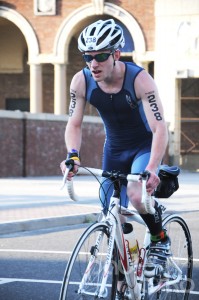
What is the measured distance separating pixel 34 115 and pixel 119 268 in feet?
77.7

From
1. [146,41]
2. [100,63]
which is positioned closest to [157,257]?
[100,63]

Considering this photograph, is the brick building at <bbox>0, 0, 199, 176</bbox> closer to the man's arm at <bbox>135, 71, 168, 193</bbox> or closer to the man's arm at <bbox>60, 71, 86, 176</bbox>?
the man's arm at <bbox>60, 71, 86, 176</bbox>

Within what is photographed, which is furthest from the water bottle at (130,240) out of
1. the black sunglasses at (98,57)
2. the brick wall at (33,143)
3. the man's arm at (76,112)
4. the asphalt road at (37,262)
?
the brick wall at (33,143)

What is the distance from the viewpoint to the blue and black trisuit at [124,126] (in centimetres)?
544

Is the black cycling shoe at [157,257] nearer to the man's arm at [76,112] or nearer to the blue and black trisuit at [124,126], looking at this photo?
the blue and black trisuit at [124,126]

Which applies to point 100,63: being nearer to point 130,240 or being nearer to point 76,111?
point 76,111

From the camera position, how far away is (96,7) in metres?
40.9

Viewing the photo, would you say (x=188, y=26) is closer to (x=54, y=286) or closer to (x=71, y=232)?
(x=71, y=232)

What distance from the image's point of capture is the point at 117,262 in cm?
522

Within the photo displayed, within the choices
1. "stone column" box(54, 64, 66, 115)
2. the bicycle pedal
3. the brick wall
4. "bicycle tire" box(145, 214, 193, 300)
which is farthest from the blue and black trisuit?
"stone column" box(54, 64, 66, 115)

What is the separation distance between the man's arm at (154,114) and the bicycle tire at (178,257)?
82cm

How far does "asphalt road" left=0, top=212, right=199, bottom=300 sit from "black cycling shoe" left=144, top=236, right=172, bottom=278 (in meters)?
1.17

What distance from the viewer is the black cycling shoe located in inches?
224

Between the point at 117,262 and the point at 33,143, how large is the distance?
23.8 meters
